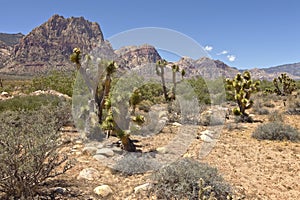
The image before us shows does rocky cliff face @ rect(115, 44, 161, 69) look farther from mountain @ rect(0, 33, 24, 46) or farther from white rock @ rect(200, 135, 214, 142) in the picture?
mountain @ rect(0, 33, 24, 46)

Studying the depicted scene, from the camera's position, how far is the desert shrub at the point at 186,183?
13.5 ft

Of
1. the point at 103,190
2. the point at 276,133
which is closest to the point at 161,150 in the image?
the point at 103,190

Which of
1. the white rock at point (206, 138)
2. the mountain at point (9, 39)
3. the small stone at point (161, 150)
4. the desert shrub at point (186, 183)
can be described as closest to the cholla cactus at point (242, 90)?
the white rock at point (206, 138)

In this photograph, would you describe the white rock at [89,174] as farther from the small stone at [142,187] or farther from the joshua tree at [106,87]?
the joshua tree at [106,87]

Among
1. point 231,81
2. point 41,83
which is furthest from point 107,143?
point 41,83

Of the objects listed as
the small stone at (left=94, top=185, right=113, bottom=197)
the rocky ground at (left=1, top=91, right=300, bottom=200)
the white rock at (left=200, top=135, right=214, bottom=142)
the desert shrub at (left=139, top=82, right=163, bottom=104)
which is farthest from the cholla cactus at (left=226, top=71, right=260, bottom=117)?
the small stone at (left=94, top=185, right=113, bottom=197)

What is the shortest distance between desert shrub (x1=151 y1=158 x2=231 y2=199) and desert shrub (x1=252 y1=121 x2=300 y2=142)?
4962mm

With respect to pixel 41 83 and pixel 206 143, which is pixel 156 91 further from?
pixel 206 143

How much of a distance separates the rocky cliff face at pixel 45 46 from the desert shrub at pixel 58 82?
9965cm

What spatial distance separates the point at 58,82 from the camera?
18.8 meters

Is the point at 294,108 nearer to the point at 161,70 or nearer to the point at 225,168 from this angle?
the point at 161,70

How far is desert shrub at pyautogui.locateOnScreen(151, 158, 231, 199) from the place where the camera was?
412cm

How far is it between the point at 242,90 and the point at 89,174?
999 centimetres

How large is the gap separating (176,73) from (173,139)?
9.47 meters
